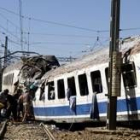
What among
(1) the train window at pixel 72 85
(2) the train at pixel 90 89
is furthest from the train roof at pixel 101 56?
(1) the train window at pixel 72 85

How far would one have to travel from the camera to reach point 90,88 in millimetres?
19344

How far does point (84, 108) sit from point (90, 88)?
994mm

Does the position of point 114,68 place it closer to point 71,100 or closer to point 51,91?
point 71,100

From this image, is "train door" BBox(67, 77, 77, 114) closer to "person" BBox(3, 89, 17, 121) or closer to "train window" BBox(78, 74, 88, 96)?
"train window" BBox(78, 74, 88, 96)

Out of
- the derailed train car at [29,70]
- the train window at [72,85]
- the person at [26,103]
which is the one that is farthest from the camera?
the derailed train car at [29,70]

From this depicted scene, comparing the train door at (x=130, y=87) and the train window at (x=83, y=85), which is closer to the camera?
the train door at (x=130, y=87)

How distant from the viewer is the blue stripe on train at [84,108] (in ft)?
54.7

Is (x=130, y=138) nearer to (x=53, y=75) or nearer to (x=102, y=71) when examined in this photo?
(x=102, y=71)

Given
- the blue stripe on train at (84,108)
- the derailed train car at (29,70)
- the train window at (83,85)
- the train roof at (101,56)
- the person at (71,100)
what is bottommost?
the blue stripe on train at (84,108)

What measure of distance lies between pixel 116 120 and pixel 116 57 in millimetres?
2095

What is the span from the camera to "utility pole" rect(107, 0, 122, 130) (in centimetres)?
1730

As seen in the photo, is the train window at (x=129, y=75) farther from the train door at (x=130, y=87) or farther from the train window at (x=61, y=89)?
the train window at (x=61, y=89)

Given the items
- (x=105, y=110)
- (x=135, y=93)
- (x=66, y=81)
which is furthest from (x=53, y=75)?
(x=135, y=93)

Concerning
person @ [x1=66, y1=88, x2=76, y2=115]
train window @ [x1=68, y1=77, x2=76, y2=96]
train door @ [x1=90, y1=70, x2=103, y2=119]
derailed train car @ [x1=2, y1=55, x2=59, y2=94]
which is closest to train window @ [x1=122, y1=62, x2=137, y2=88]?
train door @ [x1=90, y1=70, x2=103, y2=119]
